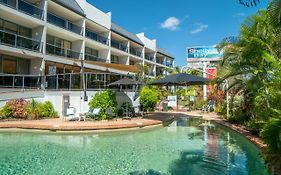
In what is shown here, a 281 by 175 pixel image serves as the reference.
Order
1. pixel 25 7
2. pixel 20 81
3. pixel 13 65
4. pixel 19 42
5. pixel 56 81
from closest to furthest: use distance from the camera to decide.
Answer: pixel 20 81
pixel 56 81
pixel 19 42
pixel 25 7
pixel 13 65

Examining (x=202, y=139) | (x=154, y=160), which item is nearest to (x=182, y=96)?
(x=202, y=139)

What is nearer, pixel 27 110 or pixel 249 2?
pixel 249 2

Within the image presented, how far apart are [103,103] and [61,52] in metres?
12.9

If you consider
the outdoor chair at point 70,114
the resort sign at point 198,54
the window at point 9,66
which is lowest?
the outdoor chair at point 70,114

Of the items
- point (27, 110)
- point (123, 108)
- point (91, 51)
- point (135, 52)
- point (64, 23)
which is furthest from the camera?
point (135, 52)

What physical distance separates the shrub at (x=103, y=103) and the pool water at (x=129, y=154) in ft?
14.1

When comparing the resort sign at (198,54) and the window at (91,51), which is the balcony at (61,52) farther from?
the resort sign at (198,54)

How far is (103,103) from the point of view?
64.6 feet

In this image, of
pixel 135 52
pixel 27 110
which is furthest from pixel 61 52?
pixel 135 52

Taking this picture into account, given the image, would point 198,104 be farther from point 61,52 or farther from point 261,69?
point 261,69

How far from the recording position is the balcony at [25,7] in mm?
24223

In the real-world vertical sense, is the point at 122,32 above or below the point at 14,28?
above

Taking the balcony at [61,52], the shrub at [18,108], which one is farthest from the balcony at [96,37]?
the shrub at [18,108]

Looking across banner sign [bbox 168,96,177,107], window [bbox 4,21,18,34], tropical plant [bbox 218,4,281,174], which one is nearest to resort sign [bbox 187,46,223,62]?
banner sign [bbox 168,96,177,107]
